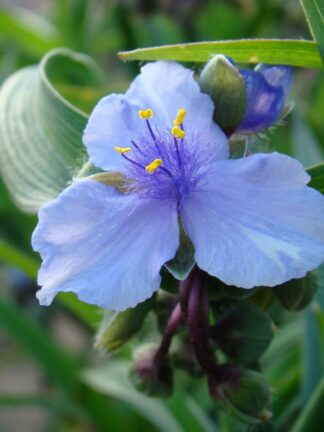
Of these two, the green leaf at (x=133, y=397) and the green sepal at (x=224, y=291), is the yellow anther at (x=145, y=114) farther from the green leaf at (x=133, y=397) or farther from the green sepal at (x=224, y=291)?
the green leaf at (x=133, y=397)

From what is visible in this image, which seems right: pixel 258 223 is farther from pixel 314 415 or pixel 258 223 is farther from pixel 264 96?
pixel 314 415

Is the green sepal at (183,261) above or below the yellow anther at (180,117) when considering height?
below

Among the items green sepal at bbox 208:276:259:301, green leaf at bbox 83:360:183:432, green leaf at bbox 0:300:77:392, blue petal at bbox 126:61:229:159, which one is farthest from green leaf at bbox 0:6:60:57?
green sepal at bbox 208:276:259:301

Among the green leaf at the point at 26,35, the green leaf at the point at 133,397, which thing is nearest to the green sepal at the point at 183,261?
the green leaf at the point at 133,397

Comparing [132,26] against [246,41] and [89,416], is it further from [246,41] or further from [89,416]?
[246,41]

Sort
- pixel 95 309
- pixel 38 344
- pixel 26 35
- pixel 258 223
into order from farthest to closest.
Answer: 1. pixel 26 35
2. pixel 38 344
3. pixel 95 309
4. pixel 258 223

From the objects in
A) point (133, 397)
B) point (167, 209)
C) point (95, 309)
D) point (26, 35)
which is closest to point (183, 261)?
point (167, 209)
